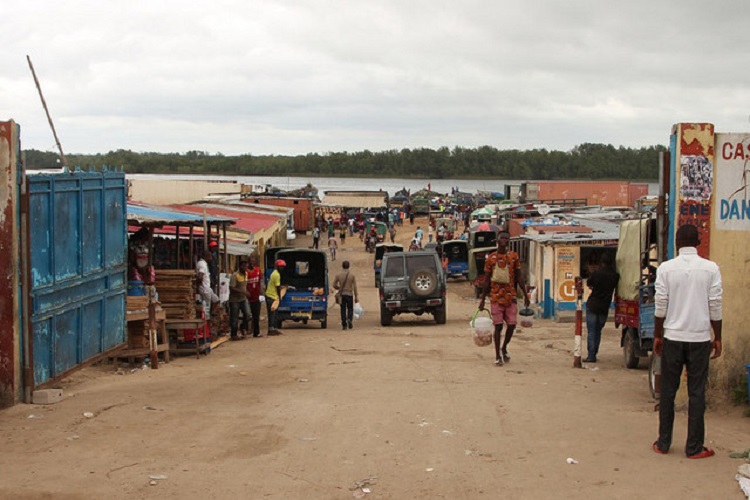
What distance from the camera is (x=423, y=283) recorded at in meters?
23.7

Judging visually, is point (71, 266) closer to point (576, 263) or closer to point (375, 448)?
point (375, 448)

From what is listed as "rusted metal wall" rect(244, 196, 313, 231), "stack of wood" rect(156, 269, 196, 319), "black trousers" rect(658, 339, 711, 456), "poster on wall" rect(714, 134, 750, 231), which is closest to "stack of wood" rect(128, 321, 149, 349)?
"stack of wood" rect(156, 269, 196, 319)

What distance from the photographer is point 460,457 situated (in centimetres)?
755

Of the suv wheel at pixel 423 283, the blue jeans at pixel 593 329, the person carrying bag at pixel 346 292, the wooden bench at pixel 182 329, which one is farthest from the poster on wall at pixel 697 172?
the suv wheel at pixel 423 283

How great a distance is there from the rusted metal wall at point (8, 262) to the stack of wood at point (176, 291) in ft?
21.4

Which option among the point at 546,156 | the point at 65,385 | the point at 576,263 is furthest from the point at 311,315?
the point at 546,156

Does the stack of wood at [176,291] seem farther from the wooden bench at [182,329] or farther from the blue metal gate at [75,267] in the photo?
the blue metal gate at [75,267]

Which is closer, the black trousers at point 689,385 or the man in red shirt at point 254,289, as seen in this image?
the black trousers at point 689,385

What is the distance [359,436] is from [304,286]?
1726 cm

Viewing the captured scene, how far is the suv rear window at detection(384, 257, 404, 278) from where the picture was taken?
81.4ft

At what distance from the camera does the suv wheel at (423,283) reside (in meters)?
23.6

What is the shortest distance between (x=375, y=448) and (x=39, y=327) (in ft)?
13.5

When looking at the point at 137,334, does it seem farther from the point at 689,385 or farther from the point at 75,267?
the point at 689,385

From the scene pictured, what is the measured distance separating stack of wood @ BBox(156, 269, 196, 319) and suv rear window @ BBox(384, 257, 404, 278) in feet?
31.2
